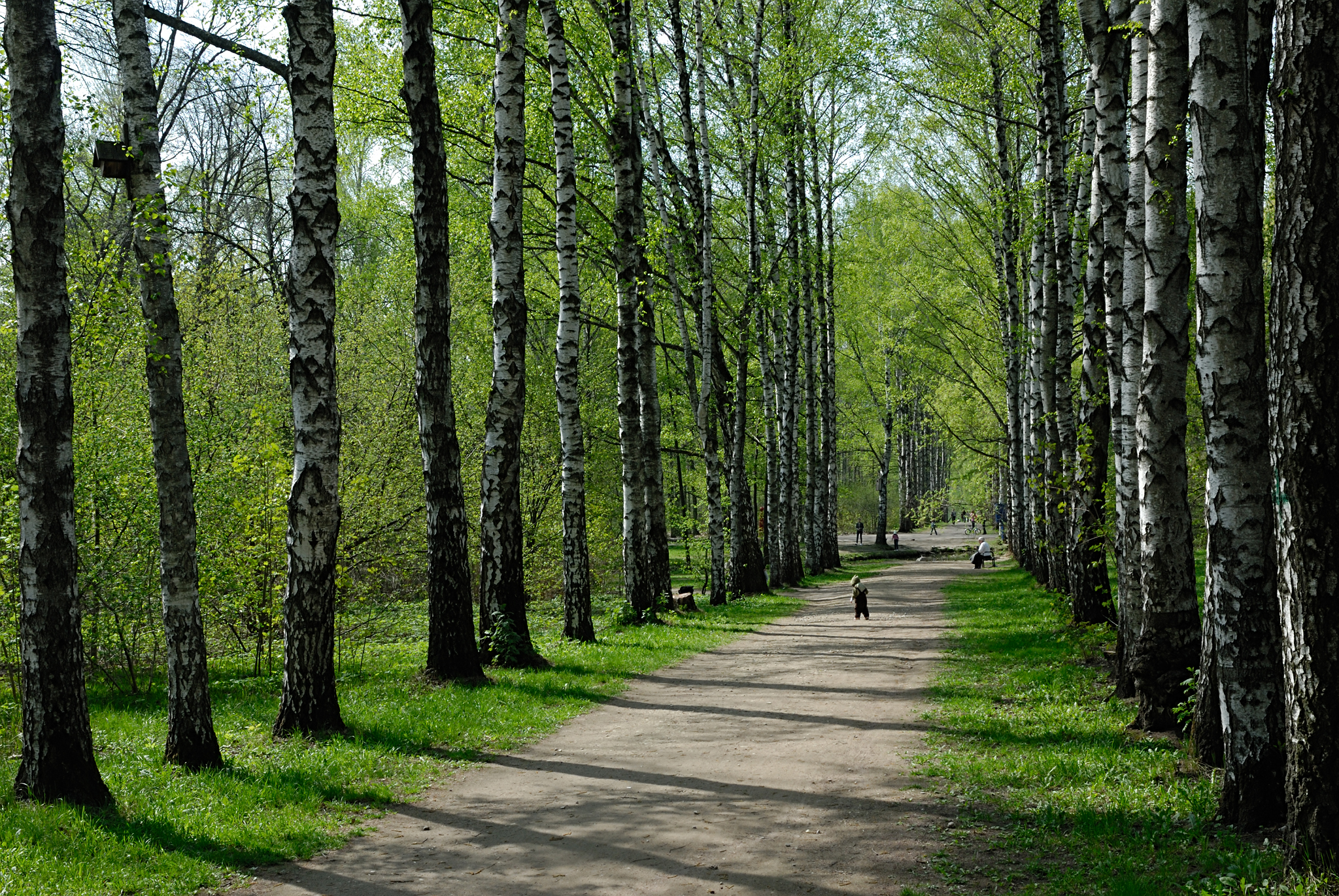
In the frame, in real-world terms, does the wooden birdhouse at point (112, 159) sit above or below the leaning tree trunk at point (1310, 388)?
above

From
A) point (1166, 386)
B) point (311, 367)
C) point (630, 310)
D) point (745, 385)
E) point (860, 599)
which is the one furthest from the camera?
point (745, 385)

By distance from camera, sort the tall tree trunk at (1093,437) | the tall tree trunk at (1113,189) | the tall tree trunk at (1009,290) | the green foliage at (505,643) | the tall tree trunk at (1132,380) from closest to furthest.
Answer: the tall tree trunk at (1132,380) < the tall tree trunk at (1113,189) < the tall tree trunk at (1093,437) < the green foliage at (505,643) < the tall tree trunk at (1009,290)

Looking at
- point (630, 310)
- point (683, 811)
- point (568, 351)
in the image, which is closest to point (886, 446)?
point (630, 310)

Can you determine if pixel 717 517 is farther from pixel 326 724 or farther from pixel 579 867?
pixel 579 867

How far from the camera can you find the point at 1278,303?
4410 millimetres

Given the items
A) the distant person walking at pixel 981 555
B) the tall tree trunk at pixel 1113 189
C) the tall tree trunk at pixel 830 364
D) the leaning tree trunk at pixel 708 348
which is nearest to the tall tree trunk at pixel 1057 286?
the tall tree trunk at pixel 1113 189

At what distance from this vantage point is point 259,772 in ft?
24.2

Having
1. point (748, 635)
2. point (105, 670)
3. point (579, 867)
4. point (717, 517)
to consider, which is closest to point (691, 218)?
point (717, 517)

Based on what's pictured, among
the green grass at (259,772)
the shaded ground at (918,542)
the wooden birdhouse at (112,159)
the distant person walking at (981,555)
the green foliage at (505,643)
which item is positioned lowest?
the shaded ground at (918,542)

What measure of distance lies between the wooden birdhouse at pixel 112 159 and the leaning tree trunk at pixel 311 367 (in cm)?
139

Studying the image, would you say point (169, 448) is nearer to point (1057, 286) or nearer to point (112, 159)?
point (112, 159)

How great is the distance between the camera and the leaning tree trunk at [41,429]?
623 cm

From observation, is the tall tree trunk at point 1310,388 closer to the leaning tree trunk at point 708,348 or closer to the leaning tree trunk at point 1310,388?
the leaning tree trunk at point 1310,388

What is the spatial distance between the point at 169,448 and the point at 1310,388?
25.0ft
